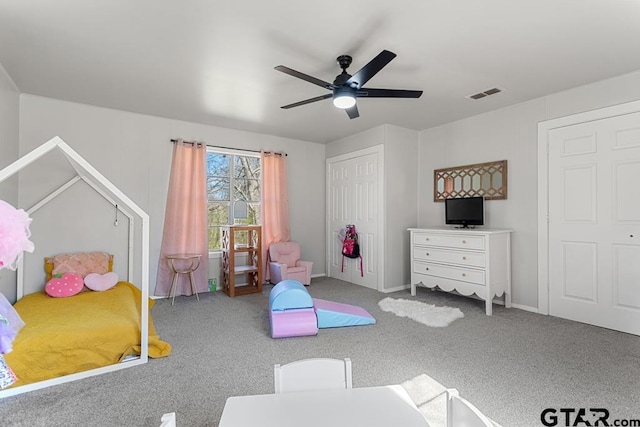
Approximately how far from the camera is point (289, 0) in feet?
6.70

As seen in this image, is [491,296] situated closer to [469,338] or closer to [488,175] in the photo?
[469,338]

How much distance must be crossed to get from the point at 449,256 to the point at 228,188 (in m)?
3.52

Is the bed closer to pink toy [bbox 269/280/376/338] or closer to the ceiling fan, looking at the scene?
pink toy [bbox 269/280/376/338]

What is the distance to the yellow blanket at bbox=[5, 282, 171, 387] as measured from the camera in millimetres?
2148

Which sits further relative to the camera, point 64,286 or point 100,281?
point 100,281

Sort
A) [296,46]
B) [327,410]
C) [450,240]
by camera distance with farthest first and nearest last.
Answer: [450,240], [296,46], [327,410]

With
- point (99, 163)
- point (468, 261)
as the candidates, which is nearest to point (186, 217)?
point (99, 163)

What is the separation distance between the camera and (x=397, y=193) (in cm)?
491

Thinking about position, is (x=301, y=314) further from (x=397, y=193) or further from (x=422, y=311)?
(x=397, y=193)

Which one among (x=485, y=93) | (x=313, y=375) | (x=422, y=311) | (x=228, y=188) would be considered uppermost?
(x=485, y=93)

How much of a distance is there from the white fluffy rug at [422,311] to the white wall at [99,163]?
332 cm

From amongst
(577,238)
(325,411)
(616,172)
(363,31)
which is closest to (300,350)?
(325,411)

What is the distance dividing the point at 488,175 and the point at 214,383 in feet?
13.2

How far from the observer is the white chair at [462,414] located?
82 cm
